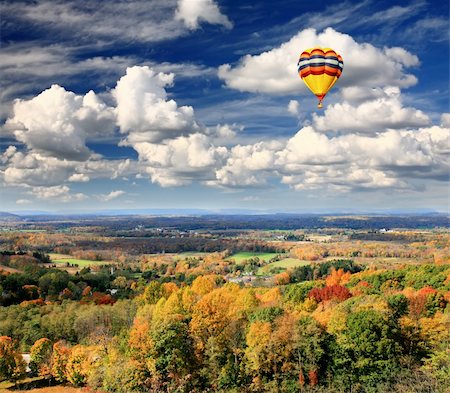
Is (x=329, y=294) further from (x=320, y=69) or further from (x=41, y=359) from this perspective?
(x=41, y=359)

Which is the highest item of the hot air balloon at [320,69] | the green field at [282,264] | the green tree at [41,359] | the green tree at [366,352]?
the hot air balloon at [320,69]

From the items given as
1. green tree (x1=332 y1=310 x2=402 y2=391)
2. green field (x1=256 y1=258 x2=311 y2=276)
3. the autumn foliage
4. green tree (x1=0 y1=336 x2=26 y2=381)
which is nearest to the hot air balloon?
green tree (x1=332 y1=310 x2=402 y2=391)

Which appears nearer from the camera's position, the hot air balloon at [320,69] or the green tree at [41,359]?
the green tree at [41,359]

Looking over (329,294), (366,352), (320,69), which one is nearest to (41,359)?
(366,352)

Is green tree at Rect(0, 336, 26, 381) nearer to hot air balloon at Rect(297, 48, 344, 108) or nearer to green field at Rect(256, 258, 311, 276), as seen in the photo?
hot air balloon at Rect(297, 48, 344, 108)

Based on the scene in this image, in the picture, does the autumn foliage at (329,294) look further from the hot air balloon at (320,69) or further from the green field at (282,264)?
the green field at (282,264)

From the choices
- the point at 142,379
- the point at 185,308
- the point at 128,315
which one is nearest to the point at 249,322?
the point at 185,308

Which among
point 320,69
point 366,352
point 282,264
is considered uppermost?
point 320,69

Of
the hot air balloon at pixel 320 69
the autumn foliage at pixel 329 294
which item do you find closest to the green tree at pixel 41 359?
the autumn foliage at pixel 329 294

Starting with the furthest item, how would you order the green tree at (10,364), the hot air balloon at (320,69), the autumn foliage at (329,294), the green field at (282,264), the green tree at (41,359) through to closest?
the green field at (282,264) → the autumn foliage at (329,294) → the hot air balloon at (320,69) → the green tree at (41,359) → the green tree at (10,364)
